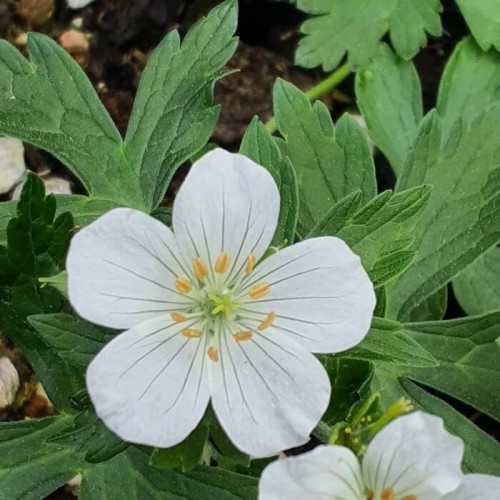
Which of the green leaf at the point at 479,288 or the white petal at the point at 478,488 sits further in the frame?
the green leaf at the point at 479,288

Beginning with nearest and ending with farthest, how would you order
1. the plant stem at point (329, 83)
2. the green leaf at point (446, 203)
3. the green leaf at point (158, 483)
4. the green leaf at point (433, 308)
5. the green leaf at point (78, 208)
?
the green leaf at point (158, 483) → the green leaf at point (78, 208) → the green leaf at point (446, 203) → the green leaf at point (433, 308) → the plant stem at point (329, 83)

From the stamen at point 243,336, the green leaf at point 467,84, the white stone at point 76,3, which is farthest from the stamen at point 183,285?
the white stone at point 76,3

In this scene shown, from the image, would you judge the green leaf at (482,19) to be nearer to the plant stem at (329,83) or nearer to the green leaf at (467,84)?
the green leaf at (467,84)

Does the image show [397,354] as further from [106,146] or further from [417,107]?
[417,107]

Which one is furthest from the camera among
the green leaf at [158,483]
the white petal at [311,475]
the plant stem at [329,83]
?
the plant stem at [329,83]

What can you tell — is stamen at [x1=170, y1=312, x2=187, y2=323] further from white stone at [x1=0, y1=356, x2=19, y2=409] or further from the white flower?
white stone at [x1=0, y1=356, x2=19, y2=409]

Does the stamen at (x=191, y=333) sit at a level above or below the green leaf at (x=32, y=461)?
above

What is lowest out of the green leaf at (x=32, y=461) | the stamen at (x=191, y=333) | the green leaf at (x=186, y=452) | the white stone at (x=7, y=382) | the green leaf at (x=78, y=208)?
the white stone at (x=7, y=382)
